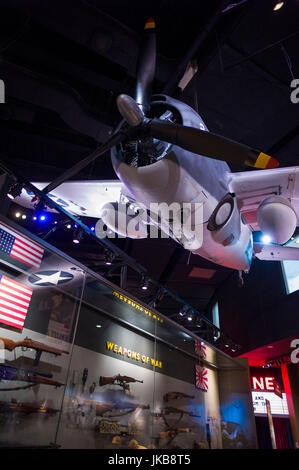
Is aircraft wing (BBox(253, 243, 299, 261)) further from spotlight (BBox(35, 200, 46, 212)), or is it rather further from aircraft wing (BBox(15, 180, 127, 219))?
spotlight (BBox(35, 200, 46, 212))

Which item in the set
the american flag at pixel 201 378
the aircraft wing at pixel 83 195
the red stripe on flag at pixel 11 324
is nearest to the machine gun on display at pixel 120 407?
the red stripe on flag at pixel 11 324

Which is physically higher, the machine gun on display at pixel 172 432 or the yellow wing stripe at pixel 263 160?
the yellow wing stripe at pixel 263 160

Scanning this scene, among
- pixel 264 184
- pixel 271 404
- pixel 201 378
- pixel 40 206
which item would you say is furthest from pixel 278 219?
pixel 271 404

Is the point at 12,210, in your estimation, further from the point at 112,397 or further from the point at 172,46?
the point at 172,46

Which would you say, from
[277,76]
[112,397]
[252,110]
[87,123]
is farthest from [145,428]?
[277,76]

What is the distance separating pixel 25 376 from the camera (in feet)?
8.54

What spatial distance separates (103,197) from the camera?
439 cm

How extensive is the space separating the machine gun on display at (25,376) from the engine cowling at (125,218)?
201 centimetres

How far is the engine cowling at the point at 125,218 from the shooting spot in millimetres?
3852

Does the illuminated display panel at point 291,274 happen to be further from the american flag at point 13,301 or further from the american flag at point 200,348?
the american flag at point 13,301

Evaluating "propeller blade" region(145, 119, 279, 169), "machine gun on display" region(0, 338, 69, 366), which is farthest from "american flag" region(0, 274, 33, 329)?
"propeller blade" region(145, 119, 279, 169)

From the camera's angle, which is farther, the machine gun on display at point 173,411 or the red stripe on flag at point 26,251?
the machine gun on display at point 173,411

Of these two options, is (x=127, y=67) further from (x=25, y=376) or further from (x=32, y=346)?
(x=25, y=376)

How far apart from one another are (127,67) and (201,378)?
5.90 m
